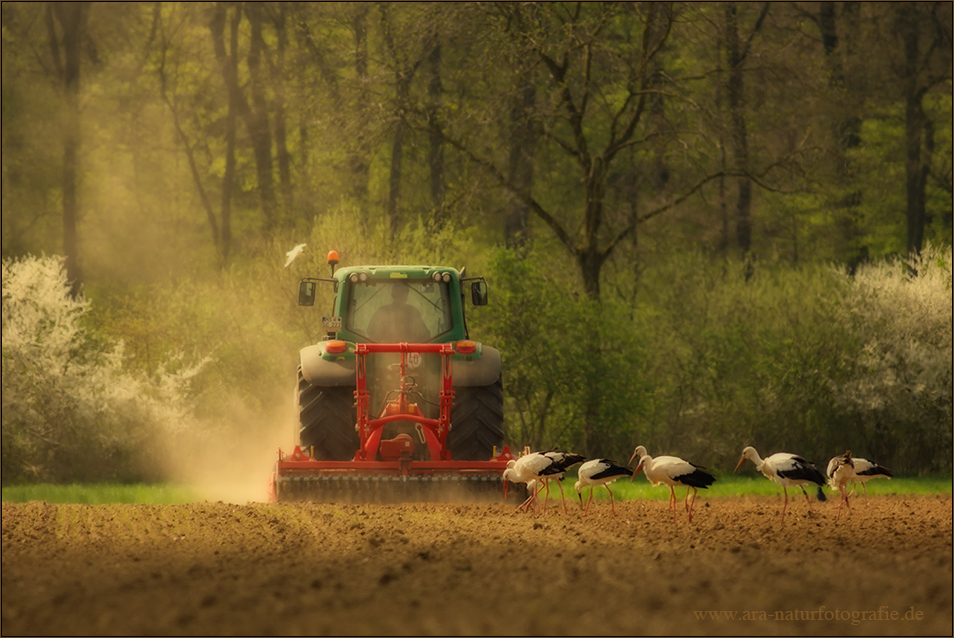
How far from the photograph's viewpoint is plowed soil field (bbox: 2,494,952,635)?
5656 millimetres

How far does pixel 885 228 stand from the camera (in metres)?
30.2

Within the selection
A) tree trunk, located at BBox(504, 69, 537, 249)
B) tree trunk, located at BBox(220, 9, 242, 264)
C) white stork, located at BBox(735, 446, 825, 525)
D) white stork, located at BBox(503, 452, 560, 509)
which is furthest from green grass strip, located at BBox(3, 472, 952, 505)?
tree trunk, located at BBox(220, 9, 242, 264)

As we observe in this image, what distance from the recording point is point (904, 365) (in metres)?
20.6

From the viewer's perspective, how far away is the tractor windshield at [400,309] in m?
13.3

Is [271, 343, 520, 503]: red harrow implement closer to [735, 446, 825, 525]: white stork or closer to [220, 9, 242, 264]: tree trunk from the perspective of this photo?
[735, 446, 825, 525]: white stork

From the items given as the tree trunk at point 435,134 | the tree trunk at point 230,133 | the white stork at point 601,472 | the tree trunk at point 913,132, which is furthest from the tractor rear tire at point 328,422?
the tree trunk at point 230,133

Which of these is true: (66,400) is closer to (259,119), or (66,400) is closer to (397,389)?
(397,389)

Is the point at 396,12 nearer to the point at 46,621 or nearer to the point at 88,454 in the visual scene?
the point at 88,454

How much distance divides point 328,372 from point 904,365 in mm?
12838

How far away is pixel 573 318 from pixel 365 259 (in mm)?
4612

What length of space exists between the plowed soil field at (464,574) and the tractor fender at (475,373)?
192cm

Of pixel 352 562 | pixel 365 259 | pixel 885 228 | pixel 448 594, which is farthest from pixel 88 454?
pixel 885 228

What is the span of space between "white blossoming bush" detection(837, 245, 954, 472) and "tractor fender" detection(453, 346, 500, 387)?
1039 centimetres

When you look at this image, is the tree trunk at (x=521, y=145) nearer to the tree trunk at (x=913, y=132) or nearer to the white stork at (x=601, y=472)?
the tree trunk at (x=913, y=132)
